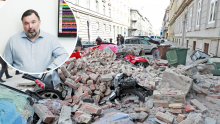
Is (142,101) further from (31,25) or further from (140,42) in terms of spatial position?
(140,42)

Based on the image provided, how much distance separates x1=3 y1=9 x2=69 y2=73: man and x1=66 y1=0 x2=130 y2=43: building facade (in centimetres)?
1424

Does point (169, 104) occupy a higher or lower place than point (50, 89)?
lower

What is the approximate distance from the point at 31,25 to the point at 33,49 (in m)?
0.19

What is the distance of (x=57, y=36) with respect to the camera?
1149 mm

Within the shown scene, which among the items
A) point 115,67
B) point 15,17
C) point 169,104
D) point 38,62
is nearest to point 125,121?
point 169,104

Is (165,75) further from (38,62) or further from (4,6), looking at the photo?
(4,6)

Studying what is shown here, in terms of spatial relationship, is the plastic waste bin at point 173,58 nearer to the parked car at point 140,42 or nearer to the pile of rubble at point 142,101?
the pile of rubble at point 142,101

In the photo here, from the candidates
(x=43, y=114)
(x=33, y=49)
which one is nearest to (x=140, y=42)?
(x=43, y=114)

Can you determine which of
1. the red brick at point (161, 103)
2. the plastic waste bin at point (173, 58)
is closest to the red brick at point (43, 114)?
the red brick at point (161, 103)

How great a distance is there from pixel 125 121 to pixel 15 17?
2354 millimetres

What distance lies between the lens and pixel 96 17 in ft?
81.5

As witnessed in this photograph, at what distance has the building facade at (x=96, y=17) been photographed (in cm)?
1925

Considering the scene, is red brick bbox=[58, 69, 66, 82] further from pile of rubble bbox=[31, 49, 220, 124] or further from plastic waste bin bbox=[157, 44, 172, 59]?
plastic waste bin bbox=[157, 44, 172, 59]

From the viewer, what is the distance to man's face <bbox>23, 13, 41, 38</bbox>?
0.93 m
